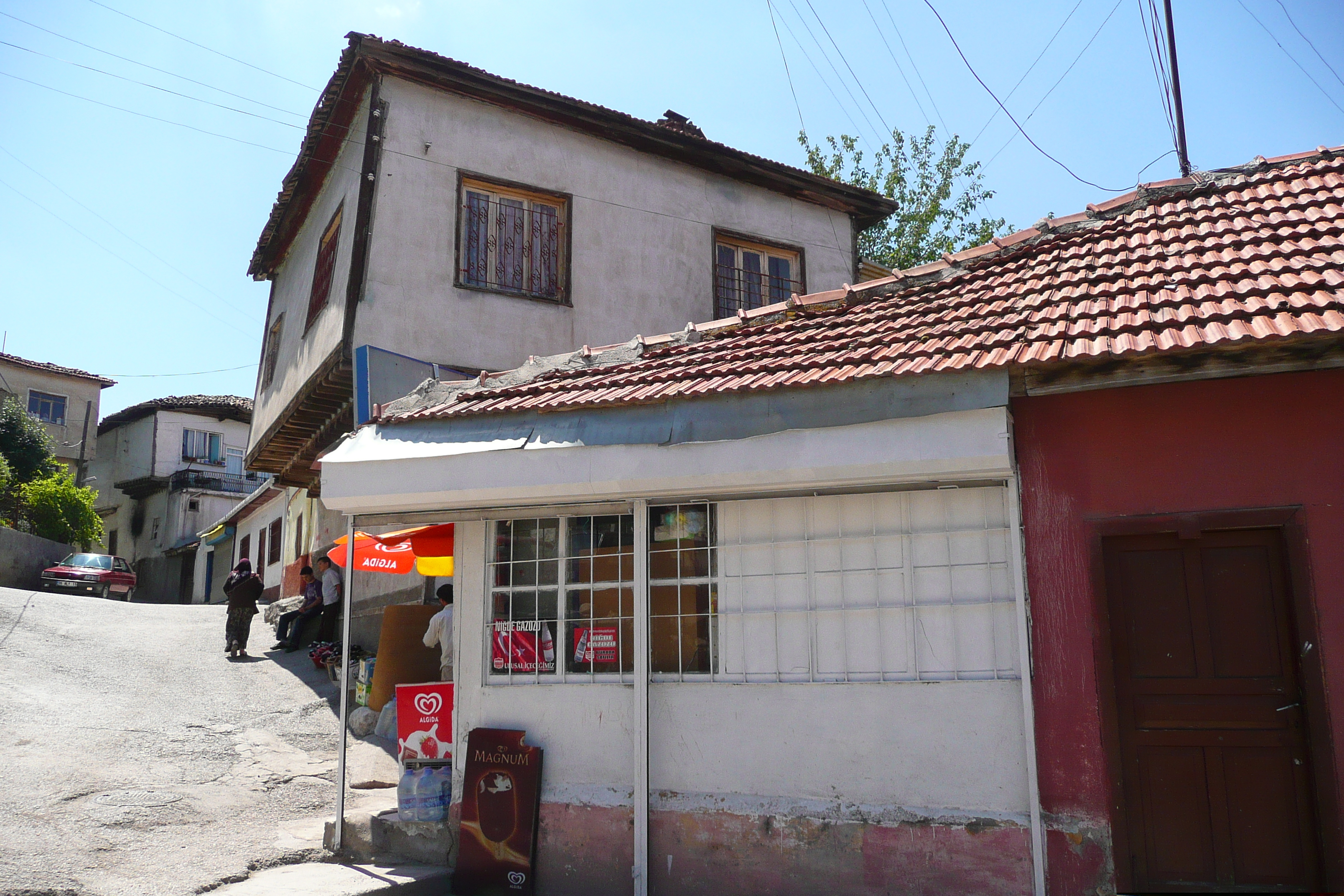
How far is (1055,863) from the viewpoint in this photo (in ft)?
18.3

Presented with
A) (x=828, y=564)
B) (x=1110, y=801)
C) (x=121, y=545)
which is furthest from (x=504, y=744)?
(x=121, y=545)

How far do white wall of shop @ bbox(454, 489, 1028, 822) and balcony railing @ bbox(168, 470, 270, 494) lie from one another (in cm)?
3524

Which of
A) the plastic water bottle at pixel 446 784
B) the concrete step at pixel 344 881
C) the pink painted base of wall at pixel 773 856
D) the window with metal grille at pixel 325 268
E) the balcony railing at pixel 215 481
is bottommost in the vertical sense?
the concrete step at pixel 344 881

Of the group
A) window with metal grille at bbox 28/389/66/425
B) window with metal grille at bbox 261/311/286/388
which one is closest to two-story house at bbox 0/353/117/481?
window with metal grille at bbox 28/389/66/425

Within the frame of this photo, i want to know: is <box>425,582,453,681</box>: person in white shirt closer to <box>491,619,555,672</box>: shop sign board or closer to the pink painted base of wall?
<box>491,619,555,672</box>: shop sign board

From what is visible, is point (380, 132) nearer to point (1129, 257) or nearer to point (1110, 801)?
point (1129, 257)

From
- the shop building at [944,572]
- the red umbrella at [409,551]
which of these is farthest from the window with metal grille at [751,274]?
the shop building at [944,572]

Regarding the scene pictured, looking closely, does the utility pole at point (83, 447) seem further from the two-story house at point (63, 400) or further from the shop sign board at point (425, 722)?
the shop sign board at point (425, 722)

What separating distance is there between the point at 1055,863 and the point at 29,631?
14847 mm

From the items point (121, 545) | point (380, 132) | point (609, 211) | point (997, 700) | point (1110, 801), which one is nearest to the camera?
point (1110, 801)

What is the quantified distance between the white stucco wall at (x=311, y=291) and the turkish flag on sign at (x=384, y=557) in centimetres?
298

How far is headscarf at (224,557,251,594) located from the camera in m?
15.6

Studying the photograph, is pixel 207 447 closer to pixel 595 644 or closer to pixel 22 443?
pixel 22 443

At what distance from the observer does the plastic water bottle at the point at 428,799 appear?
744 cm
